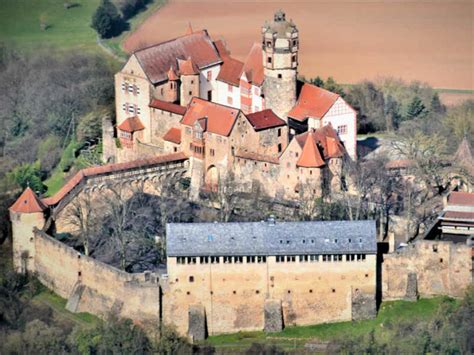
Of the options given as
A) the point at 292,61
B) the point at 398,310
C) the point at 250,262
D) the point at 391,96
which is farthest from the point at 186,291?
the point at 391,96

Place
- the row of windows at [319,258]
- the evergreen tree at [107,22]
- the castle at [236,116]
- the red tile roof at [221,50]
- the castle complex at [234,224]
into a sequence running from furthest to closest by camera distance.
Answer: the evergreen tree at [107,22] < the red tile roof at [221,50] < the castle at [236,116] < the castle complex at [234,224] < the row of windows at [319,258]

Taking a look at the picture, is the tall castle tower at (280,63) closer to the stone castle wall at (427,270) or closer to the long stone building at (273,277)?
the long stone building at (273,277)

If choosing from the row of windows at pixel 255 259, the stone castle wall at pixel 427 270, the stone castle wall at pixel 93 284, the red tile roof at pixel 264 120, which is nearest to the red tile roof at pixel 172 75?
the red tile roof at pixel 264 120

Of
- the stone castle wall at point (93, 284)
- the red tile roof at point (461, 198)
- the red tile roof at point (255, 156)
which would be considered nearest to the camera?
the stone castle wall at point (93, 284)

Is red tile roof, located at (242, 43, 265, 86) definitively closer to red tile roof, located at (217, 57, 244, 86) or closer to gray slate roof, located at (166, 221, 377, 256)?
red tile roof, located at (217, 57, 244, 86)

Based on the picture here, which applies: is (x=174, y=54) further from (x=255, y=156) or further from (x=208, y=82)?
(x=255, y=156)

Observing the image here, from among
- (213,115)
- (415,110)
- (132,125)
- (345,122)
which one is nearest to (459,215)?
(345,122)

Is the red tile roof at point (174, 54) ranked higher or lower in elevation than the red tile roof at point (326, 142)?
higher
